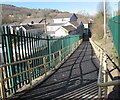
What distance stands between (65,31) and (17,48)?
3270 centimetres

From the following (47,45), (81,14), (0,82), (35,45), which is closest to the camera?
(0,82)

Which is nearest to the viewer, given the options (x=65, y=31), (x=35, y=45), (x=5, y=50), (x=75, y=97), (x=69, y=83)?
(x=75, y=97)

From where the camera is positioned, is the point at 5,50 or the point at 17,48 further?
the point at 17,48

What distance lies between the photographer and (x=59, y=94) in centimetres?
409

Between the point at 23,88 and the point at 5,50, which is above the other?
the point at 5,50

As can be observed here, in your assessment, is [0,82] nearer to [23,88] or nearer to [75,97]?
[23,88]

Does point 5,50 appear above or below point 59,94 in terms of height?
above

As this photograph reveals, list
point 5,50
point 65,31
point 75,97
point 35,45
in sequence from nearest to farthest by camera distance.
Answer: point 75,97
point 5,50
point 35,45
point 65,31

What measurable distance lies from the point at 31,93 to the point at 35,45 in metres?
2.29

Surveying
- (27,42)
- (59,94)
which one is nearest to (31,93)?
(59,94)

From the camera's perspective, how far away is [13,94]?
414 cm

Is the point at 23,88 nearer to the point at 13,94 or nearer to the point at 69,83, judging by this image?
the point at 13,94

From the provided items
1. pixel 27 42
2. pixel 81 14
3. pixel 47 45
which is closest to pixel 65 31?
pixel 47 45

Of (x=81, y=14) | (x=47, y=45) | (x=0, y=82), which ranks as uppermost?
(x=81, y=14)
